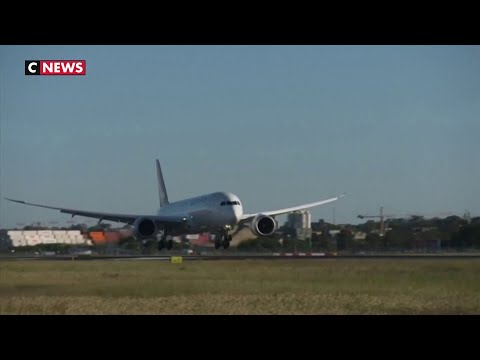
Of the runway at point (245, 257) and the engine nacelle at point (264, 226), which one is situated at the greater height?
the engine nacelle at point (264, 226)

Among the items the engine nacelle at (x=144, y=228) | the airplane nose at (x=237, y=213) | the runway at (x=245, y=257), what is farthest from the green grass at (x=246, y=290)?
the engine nacelle at (x=144, y=228)

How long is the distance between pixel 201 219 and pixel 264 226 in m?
4.18

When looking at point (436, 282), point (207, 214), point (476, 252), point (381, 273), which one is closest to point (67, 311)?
point (436, 282)

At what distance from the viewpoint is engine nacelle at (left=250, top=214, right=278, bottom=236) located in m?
42.8

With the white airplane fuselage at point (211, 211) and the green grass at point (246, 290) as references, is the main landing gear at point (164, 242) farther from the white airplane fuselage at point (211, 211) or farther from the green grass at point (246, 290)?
the green grass at point (246, 290)

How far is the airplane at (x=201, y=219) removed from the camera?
43.0 meters

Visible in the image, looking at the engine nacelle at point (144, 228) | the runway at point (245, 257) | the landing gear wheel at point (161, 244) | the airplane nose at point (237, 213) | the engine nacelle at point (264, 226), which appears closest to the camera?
the runway at point (245, 257)

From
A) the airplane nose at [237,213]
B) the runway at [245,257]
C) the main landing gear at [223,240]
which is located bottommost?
the runway at [245,257]

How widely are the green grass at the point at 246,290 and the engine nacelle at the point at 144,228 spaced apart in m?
14.1

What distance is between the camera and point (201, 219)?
45.2 meters

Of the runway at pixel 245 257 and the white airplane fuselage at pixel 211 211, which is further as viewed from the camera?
the white airplane fuselage at pixel 211 211

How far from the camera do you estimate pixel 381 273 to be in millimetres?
26188

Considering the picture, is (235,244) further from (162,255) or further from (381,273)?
(381,273)
